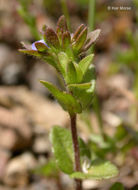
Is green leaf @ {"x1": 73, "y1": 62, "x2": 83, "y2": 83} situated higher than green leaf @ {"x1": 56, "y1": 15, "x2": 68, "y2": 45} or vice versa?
green leaf @ {"x1": 56, "y1": 15, "x2": 68, "y2": 45}

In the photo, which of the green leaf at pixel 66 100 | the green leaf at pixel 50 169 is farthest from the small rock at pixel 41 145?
the green leaf at pixel 66 100

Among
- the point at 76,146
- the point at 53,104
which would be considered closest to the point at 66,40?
the point at 76,146

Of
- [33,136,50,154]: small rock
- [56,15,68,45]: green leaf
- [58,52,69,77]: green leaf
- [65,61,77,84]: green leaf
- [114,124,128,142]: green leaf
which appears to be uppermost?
[56,15,68,45]: green leaf

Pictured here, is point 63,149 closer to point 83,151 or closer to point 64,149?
point 64,149

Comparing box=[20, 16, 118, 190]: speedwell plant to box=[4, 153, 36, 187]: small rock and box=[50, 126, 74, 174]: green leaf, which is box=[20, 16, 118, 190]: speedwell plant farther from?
box=[4, 153, 36, 187]: small rock

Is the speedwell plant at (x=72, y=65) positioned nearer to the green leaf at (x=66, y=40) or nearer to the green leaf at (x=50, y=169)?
the green leaf at (x=66, y=40)

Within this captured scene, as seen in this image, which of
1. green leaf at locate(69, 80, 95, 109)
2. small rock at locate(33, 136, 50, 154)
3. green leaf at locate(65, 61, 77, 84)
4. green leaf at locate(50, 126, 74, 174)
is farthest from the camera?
small rock at locate(33, 136, 50, 154)

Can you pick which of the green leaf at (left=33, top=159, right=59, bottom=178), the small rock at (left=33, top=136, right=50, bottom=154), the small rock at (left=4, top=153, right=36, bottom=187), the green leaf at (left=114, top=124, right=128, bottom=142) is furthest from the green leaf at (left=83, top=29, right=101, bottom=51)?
the small rock at (left=33, top=136, right=50, bottom=154)

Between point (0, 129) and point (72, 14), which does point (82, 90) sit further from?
point (72, 14)
